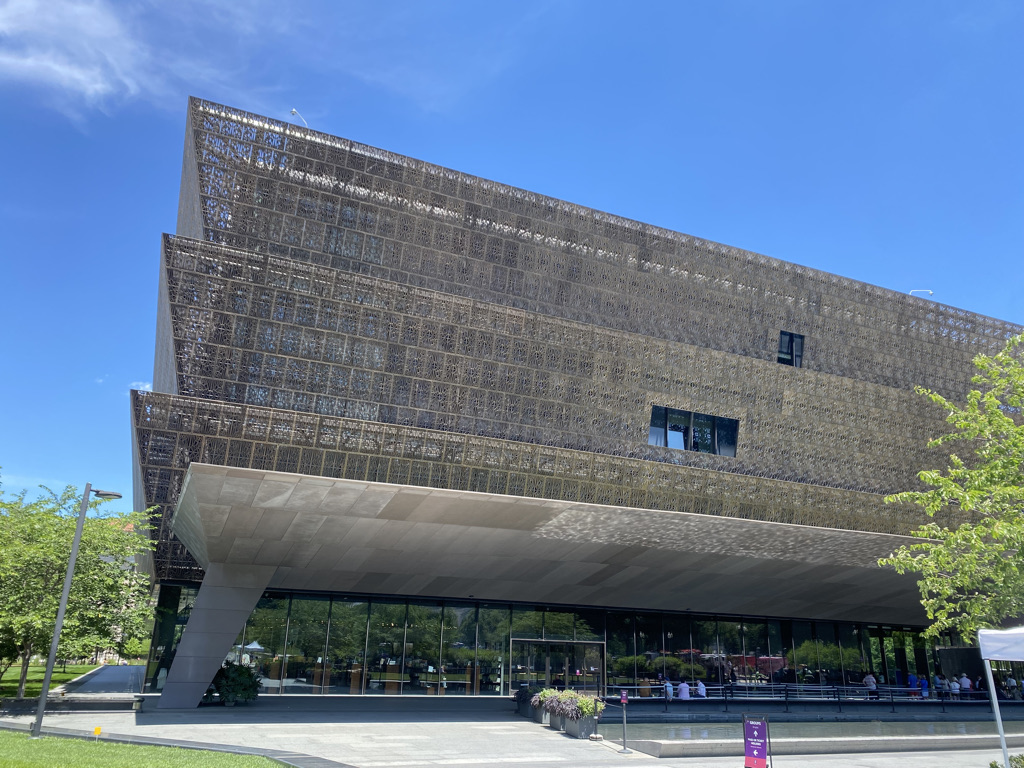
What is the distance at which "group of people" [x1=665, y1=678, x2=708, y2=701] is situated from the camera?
31.2 m

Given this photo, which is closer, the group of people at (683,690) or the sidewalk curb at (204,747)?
the sidewalk curb at (204,747)

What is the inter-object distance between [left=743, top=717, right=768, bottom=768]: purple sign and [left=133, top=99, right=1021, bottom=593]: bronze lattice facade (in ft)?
34.6

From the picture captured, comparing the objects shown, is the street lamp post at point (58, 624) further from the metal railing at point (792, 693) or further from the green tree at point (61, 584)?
the metal railing at point (792, 693)

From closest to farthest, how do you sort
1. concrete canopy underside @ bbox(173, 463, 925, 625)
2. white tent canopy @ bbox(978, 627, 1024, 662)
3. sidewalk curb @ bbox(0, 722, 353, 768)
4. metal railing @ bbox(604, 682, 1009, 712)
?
1. white tent canopy @ bbox(978, 627, 1024, 662)
2. sidewalk curb @ bbox(0, 722, 353, 768)
3. concrete canopy underside @ bbox(173, 463, 925, 625)
4. metal railing @ bbox(604, 682, 1009, 712)

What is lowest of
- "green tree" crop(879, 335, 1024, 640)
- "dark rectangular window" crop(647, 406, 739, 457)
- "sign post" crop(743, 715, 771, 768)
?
"sign post" crop(743, 715, 771, 768)

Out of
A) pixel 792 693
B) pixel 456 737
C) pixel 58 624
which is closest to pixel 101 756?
pixel 58 624

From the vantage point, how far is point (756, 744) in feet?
44.2

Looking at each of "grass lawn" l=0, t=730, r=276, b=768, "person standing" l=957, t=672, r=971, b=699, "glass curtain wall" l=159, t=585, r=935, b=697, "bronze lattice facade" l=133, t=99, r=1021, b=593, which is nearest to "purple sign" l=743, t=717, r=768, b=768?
"grass lawn" l=0, t=730, r=276, b=768

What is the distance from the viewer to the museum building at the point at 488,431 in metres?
22.0

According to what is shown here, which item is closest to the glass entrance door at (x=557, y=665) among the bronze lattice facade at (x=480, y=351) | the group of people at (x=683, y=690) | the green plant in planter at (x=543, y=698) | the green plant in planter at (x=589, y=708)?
the group of people at (x=683, y=690)

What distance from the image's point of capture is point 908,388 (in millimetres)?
33938

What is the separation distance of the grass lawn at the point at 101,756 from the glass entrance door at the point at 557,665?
17957mm

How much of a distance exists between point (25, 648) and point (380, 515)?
38.7ft

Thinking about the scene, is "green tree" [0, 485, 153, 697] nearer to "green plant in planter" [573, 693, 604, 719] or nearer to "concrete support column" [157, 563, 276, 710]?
"concrete support column" [157, 563, 276, 710]
